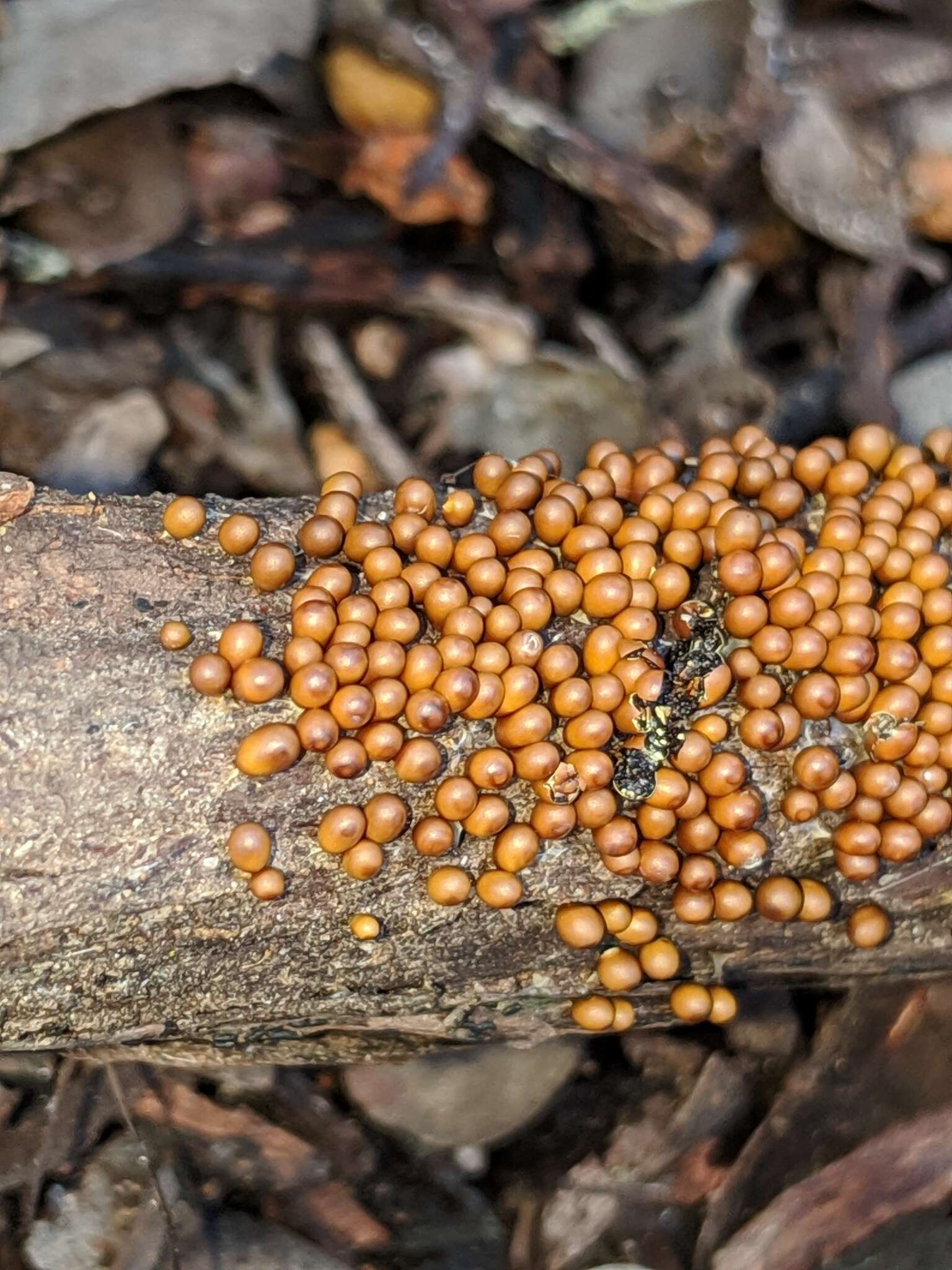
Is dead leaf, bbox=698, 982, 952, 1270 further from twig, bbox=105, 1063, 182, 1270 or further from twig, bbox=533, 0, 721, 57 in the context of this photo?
twig, bbox=533, 0, 721, 57

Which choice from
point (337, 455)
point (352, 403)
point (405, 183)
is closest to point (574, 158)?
point (405, 183)

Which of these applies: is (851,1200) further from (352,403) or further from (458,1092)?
(352,403)

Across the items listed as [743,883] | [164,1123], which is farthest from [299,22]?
[164,1123]

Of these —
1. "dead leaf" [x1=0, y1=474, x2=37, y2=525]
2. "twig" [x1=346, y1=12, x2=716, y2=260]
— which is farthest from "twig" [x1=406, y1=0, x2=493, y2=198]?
"dead leaf" [x1=0, y1=474, x2=37, y2=525]

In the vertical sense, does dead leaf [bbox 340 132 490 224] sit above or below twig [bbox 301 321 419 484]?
above

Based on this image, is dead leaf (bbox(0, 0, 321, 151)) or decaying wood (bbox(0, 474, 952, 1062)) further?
dead leaf (bbox(0, 0, 321, 151))
